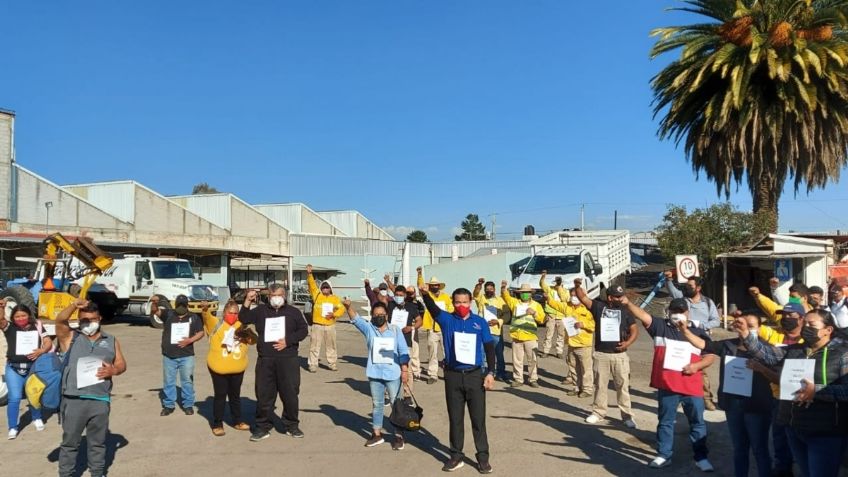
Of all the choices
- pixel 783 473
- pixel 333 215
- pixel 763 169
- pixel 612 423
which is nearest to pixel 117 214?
pixel 333 215

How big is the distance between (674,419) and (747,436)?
89cm

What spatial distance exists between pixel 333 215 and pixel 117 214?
22673 millimetres

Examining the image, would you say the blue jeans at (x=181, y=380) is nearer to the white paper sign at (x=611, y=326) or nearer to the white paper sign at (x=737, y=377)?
the white paper sign at (x=611, y=326)

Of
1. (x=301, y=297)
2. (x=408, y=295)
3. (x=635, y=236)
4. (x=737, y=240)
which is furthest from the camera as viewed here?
(x=635, y=236)

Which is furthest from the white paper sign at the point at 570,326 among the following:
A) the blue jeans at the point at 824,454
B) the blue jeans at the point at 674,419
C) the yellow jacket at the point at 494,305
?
the blue jeans at the point at 824,454

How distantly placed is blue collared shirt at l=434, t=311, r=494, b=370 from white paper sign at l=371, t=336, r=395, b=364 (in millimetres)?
958

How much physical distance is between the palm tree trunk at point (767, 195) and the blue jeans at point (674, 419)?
20.0m

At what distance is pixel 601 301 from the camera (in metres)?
9.09

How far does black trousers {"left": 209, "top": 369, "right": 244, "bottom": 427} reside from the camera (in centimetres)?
838

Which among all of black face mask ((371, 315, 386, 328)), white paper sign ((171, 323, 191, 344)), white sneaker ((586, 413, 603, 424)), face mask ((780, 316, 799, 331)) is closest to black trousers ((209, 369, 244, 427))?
white paper sign ((171, 323, 191, 344))

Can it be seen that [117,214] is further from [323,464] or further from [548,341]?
[323,464]

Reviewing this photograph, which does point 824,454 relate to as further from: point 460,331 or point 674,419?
point 460,331

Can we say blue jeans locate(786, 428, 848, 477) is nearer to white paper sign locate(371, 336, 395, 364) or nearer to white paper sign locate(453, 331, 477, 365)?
white paper sign locate(453, 331, 477, 365)

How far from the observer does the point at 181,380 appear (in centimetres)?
948
